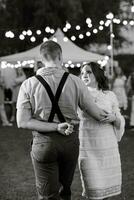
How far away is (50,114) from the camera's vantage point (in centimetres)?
398

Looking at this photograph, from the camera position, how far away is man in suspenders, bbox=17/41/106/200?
13.0 ft

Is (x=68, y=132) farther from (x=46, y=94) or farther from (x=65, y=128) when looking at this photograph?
(x=46, y=94)

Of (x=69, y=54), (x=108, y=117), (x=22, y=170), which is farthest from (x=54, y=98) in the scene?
(x=69, y=54)

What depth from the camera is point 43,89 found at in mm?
3967

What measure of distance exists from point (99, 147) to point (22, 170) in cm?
315

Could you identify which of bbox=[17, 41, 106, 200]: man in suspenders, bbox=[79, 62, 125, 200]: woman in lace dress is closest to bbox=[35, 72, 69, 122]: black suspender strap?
bbox=[17, 41, 106, 200]: man in suspenders

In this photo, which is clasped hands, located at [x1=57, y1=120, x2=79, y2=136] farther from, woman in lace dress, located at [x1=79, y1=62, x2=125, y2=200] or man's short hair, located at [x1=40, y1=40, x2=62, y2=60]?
woman in lace dress, located at [x1=79, y1=62, x2=125, y2=200]

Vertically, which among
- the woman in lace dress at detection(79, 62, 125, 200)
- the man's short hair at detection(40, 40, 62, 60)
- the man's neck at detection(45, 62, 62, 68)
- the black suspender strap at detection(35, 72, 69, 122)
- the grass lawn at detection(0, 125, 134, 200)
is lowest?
the grass lawn at detection(0, 125, 134, 200)

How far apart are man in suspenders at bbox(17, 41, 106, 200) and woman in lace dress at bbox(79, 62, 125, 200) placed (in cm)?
74

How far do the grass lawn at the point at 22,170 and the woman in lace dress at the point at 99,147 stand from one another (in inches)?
46.2

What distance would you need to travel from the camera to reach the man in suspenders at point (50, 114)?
156 inches

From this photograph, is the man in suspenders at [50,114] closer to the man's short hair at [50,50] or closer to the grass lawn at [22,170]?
the man's short hair at [50,50]

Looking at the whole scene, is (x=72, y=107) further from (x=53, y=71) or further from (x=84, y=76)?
(x=84, y=76)

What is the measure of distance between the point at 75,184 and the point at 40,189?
279 cm
